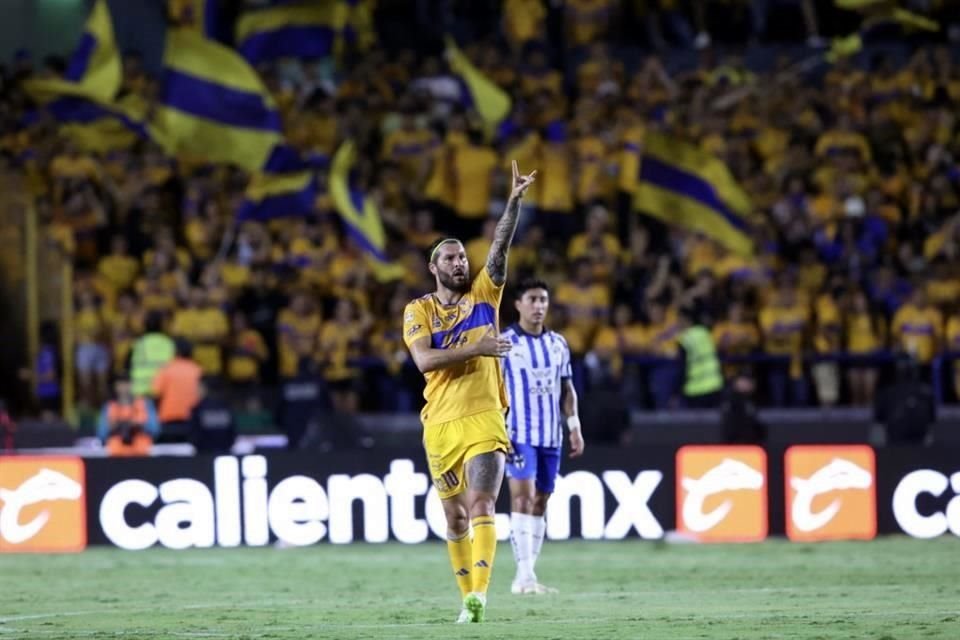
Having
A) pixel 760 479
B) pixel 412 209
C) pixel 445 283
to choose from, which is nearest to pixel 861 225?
pixel 412 209

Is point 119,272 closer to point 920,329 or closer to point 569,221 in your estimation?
point 569,221

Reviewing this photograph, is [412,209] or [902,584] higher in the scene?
[412,209]

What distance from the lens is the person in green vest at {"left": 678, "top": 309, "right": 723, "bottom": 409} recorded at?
20.9 metres

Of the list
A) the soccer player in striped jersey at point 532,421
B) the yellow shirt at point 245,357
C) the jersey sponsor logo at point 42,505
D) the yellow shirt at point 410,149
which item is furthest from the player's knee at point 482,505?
the yellow shirt at point 410,149

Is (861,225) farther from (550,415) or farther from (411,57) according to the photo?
(550,415)

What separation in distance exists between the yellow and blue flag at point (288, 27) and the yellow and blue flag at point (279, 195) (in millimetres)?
2094

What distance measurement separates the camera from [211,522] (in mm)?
17141

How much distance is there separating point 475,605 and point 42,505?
7.78 m

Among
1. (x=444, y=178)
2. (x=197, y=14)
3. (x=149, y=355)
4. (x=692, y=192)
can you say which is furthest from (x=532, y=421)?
(x=197, y=14)

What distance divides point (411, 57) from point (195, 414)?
9031 millimetres

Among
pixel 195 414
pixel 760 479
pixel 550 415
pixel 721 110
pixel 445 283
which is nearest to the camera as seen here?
pixel 445 283

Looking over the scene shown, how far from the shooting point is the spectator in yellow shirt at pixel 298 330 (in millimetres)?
21828

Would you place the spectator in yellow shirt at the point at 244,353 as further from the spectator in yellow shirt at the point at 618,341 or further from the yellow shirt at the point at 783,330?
the yellow shirt at the point at 783,330

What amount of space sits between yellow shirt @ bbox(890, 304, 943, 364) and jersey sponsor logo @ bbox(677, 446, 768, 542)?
5016 millimetres
